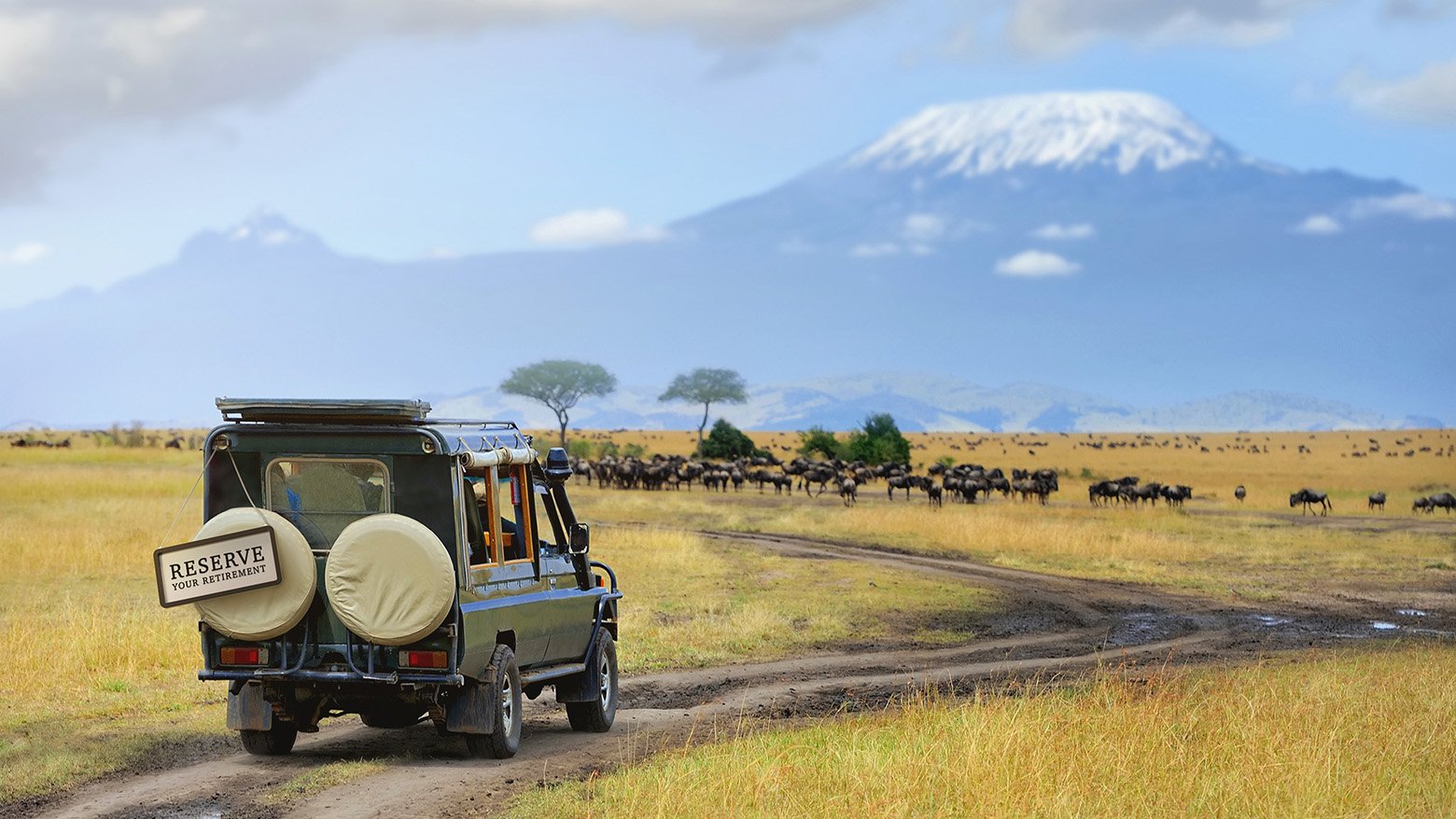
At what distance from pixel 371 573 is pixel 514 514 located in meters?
2.06

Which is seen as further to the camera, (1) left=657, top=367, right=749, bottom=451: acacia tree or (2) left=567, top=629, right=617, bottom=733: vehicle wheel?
(1) left=657, top=367, right=749, bottom=451: acacia tree

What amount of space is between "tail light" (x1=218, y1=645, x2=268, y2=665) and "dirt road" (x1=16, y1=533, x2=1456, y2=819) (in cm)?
89

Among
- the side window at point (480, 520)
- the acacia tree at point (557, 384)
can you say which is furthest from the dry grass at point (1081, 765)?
the acacia tree at point (557, 384)

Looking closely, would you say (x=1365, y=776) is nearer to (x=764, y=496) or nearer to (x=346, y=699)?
(x=346, y=699)

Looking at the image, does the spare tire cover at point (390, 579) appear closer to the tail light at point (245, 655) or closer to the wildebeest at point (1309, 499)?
the tail light at point (245, 655)

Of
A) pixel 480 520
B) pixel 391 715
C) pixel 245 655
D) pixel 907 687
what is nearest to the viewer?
pixel 245 655

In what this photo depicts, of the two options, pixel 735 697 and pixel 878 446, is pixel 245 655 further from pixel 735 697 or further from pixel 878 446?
pixel 878 446

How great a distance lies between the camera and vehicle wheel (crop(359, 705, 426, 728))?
12.3 meters

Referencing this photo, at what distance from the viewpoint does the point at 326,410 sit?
465 inches

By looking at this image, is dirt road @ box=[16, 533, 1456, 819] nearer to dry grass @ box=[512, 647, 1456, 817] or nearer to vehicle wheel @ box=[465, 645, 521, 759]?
vehicle wheel @ box=[465, 645, 521, 759]

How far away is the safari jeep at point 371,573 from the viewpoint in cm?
1133

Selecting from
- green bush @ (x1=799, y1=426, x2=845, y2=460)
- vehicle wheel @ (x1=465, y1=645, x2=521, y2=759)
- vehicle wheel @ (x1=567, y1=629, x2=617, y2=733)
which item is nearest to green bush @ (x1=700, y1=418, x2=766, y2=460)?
green bush @ (x1=799, y1=426, x2=845, y2=460)

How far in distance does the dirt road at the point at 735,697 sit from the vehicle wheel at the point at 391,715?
0.28 m

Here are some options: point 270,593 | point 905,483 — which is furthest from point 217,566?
point 905,483
